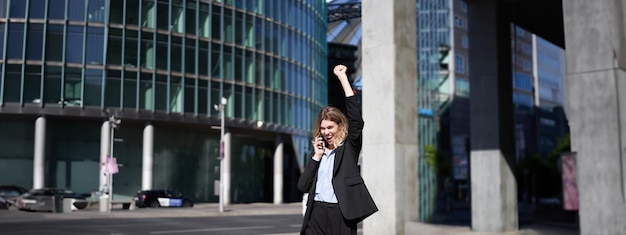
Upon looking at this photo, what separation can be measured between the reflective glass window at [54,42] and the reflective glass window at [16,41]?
157 centimetres

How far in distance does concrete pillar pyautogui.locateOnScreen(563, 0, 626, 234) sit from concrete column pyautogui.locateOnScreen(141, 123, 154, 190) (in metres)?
37.0

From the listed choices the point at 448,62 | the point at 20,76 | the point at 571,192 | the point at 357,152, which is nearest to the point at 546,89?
the point at 448,62

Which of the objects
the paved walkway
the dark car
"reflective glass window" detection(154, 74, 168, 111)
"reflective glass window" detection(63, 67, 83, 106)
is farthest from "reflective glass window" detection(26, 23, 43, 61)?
the paved walkway

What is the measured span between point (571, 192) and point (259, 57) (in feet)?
131

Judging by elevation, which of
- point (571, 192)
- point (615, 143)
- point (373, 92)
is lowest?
point (571, 192)

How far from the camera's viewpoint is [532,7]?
66.1 ft

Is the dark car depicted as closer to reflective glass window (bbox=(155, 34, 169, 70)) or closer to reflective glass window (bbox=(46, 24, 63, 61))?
reflective glass window (bbox=(155, 34, 169, 70))

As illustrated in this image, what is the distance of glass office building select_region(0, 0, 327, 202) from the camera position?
43250mm

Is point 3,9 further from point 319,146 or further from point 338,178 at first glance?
point 338,178

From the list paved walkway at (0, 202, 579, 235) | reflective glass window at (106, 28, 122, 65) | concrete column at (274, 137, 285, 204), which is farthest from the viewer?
concrete column at (274, 137, 285, 204)

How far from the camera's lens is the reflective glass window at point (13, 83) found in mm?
42406

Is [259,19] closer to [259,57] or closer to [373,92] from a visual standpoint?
[259,57]

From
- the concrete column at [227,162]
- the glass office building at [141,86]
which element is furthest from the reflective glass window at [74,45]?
the concrete column at [227,162]

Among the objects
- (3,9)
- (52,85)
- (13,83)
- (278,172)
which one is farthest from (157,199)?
(3,9)
